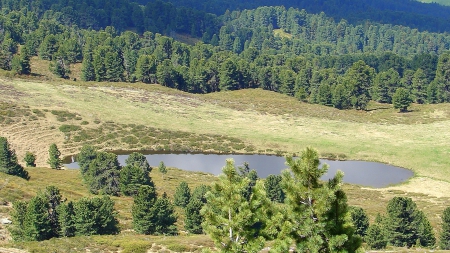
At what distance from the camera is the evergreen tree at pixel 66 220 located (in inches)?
1590

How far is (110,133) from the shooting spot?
109 metres

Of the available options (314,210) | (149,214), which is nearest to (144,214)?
(149,214)

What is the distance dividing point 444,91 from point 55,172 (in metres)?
157

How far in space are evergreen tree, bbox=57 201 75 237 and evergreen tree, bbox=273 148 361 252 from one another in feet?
84.5

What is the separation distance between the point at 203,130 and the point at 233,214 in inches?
3692

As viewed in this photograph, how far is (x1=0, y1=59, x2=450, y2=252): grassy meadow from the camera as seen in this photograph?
258 feet

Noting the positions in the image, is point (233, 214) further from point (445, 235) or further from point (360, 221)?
point (445, 235)

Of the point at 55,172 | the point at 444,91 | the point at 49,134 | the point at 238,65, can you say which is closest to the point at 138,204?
the point at 55,172

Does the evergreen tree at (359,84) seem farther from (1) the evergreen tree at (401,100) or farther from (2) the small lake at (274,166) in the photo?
(2) the small lake at (274,166)

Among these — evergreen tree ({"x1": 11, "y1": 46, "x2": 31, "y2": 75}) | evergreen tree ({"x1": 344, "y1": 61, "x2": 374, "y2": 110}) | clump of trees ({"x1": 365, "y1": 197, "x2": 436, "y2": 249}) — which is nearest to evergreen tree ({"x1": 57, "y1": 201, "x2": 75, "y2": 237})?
clump of trees ({"x1": 365, "y1": 197, "x2": 436, "y2": 249})

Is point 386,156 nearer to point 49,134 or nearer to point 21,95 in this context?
point 49,134

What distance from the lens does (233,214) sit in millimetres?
21516

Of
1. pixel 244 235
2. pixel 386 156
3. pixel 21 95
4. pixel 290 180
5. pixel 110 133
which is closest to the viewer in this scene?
pixel 290 180

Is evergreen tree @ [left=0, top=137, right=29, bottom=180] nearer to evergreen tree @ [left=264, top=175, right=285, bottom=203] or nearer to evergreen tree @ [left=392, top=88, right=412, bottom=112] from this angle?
evergreen tree @ [left=264, top=175, right=285, bottom=203]
